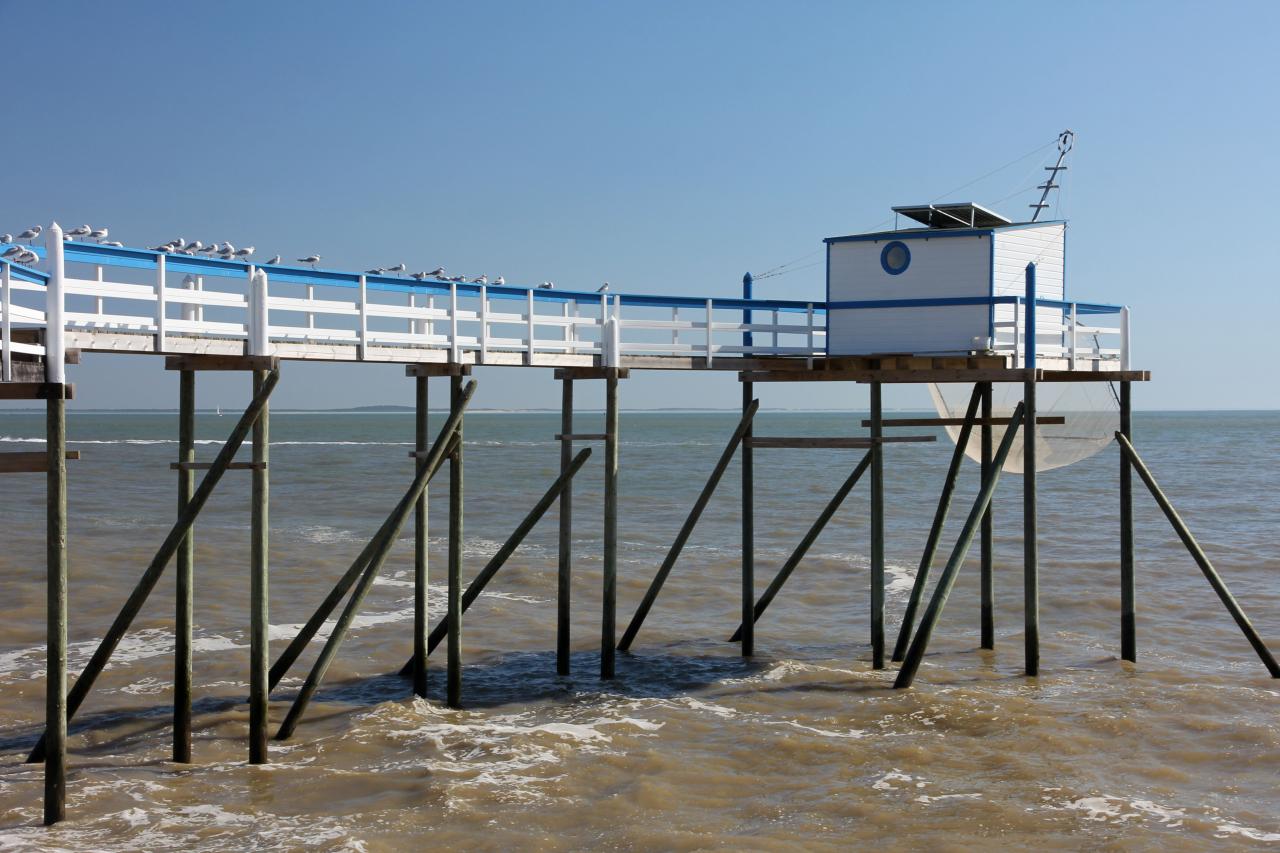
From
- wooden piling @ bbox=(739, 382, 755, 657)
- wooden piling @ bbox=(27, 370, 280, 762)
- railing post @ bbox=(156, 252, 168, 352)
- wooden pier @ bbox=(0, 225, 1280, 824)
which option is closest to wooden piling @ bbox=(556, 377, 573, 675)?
wooden pier @ bbox=(0, 225, 1280, 824)

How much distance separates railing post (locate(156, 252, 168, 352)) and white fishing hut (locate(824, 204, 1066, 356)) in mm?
8704

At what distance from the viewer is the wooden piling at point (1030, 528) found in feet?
48.9

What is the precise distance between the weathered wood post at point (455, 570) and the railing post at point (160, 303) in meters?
3.26

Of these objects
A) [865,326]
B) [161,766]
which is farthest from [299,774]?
[865,326]

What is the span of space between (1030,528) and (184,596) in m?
9.57

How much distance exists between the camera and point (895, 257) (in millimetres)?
16312

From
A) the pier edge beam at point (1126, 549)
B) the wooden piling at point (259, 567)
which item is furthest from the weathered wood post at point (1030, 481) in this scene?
the wooden piling at point (259, 567)

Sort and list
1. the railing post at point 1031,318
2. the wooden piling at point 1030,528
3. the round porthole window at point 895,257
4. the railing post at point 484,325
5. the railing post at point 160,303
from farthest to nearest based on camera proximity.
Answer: the round porthole window at point 895,257 → the wooden piling at point 1030,528 → the railing post at point 1031,318 → the railing post at point 484,325 → the railing post at point 160,303

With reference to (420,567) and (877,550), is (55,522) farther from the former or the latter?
(877,550)

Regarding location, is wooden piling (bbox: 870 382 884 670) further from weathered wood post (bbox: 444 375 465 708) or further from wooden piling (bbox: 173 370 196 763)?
wooden piling (bbox: 173 370 196 763)

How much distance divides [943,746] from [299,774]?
626cm

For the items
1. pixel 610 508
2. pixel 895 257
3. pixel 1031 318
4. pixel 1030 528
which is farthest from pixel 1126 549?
pixel 610 508

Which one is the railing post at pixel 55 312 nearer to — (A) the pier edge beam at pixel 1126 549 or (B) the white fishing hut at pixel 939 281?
(B) the white fishing hut at pixel 939 281

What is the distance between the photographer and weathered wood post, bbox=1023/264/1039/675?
1480 centimetres
